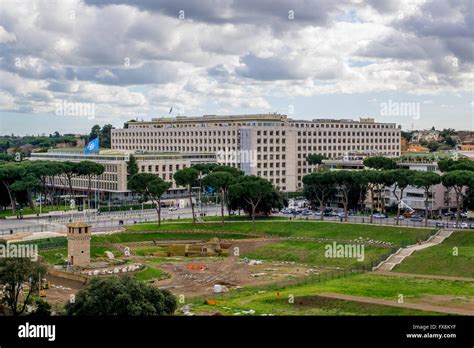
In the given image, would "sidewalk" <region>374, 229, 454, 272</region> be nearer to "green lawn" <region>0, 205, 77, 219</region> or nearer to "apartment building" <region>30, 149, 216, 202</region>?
"green lawn" <region>0, 205, 77, 219</region>

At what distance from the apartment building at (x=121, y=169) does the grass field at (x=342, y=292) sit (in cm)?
8350

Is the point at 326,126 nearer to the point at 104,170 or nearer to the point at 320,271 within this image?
the point at 104,170

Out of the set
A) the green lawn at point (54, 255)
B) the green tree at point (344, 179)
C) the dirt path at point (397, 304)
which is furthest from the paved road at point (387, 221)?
the dirt path at point (397, 304)

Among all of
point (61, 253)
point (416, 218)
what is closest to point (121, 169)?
point (61, 253)

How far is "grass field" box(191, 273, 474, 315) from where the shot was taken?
54.2 m

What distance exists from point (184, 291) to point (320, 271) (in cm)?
1760

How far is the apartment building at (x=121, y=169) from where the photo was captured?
484 ft

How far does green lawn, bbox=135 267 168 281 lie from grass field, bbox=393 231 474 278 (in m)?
25.4

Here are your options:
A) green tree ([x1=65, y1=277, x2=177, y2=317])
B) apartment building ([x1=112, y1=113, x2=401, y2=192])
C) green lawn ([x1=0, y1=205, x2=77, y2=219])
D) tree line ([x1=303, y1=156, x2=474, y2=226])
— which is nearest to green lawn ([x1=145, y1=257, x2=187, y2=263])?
tree line ([x1=303, y1=156, x2=474, y2=226])

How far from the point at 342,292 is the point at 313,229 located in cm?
3824

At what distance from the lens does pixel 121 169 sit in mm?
146250

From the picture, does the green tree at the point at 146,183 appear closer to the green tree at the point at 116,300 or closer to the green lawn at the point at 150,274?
the green lawn at the point at 150,274

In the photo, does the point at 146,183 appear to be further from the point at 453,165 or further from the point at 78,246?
the point at 453,165

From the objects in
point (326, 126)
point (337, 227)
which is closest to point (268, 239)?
point (337, 227)
